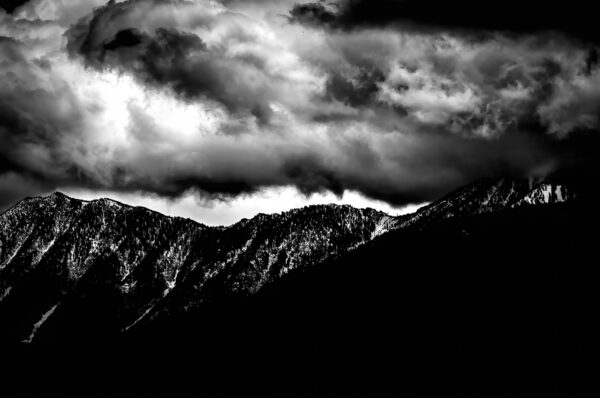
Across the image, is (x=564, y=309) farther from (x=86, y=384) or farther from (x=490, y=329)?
(x=86, y=384)

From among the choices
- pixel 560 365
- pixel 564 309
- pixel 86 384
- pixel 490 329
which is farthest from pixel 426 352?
pixel 86 384

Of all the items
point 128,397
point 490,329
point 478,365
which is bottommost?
point 128,397

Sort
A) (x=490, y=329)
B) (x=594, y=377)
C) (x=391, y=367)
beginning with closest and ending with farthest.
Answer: (x=594, y=377) → (x=391, y=367) → (x=490, y=329)

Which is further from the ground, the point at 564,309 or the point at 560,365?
the point at 564,309

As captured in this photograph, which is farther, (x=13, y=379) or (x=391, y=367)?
(x=391, y=367)

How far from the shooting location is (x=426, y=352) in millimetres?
179750

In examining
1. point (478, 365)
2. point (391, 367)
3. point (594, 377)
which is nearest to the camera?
point (594, 377)

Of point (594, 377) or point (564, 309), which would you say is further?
point (564, 309)

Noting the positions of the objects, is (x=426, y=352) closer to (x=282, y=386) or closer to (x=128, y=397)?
(x=282, y=386)

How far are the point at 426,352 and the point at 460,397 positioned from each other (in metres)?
36.2

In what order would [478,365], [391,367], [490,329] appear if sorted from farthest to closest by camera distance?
[490,329], [391,367], [478,365]

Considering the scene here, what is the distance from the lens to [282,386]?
7028 inches

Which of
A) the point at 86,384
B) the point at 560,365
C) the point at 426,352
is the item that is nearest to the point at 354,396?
the point at 426,352

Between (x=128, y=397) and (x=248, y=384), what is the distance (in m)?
37.1
